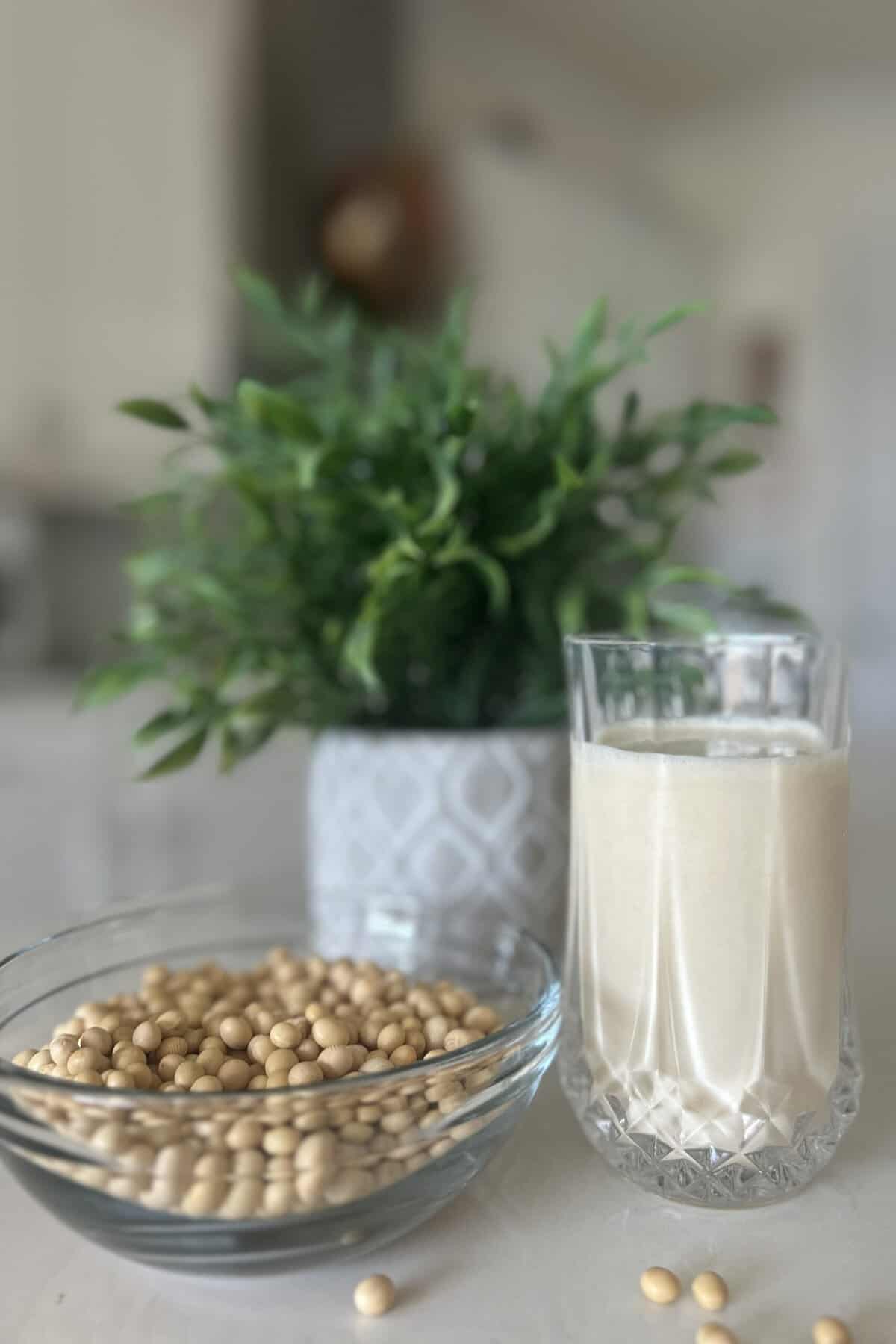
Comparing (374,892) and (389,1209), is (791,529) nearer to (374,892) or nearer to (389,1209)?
(374,892)

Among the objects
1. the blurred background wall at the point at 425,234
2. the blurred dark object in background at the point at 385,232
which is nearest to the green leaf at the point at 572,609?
the blurred background wall at the point at 425,234

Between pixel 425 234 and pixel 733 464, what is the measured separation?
2.44 metres

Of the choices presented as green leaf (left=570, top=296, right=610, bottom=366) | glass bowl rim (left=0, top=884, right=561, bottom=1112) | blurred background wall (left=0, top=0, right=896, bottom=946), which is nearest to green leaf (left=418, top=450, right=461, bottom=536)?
green leaf (left=570, top=296, right=610, bottom=366)

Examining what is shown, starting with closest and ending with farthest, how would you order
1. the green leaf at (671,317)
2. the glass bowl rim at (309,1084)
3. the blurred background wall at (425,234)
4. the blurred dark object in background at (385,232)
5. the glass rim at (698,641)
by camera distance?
the glass bowl rim at (309,1084) → the glass rim at (698,641) → the green leaf at (671,317) → the blurred background wall at (425,234) → the blurred dark object in background at (385,232)

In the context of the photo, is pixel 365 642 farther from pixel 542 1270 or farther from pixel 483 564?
pixel 542 1270

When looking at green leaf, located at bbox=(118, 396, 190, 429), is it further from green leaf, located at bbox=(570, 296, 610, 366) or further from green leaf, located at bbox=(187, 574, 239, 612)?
green leaf, located at bbox=(570, 296, 610, 366)

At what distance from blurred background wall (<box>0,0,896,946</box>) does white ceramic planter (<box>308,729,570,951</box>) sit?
1.59 ft

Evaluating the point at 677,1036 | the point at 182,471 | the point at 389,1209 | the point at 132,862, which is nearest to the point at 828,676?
the point at 677,1036

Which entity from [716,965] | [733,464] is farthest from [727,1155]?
[733,464]

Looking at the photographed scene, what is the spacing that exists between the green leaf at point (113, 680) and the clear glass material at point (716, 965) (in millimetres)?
311

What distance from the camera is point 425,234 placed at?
2871 mm

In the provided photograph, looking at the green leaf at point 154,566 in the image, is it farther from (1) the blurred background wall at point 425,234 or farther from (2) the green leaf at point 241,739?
(1) the blurred background wall at point 425,234

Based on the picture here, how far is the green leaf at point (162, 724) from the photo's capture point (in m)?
0.62

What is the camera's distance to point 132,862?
129 cm
